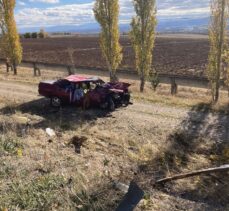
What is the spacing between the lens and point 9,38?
32.8m

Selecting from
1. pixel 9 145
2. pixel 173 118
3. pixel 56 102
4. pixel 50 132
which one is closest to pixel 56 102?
pixel 56 102

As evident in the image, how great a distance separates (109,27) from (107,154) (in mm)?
16130

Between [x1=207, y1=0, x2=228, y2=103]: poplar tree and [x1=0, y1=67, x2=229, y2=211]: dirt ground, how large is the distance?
258 cm

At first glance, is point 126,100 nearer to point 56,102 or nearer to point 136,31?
point 56,102

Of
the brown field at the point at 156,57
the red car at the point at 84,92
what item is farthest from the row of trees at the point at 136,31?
the brown field at the point at 156,57

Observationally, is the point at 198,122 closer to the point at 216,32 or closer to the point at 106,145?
the point at 106,145

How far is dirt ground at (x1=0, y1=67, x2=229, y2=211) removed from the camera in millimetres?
8594

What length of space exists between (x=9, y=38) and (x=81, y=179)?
26190mm

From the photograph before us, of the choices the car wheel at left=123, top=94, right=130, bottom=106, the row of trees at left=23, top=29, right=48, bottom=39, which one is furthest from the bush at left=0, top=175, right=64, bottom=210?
the row of trees at left=23, top=29, right=48, bottom=39

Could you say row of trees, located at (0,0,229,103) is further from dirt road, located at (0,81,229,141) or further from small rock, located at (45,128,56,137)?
small rock, located at (45,128,56,137)

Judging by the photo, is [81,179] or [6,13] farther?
[6,13]

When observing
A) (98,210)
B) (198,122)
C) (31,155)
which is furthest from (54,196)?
(198,122)

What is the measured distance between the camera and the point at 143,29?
25.4 meters

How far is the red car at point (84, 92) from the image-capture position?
17.4 metres
